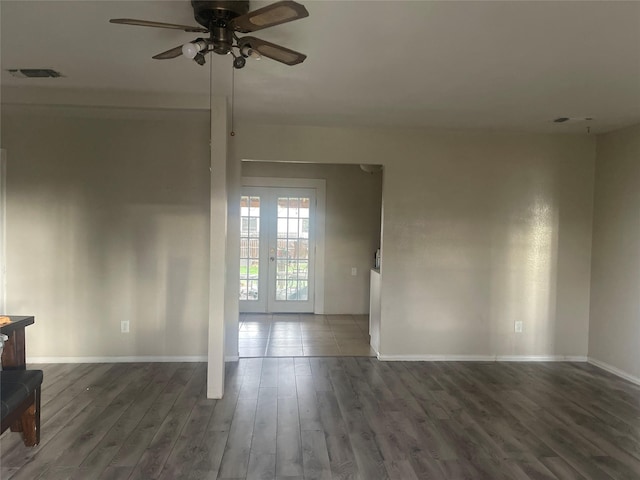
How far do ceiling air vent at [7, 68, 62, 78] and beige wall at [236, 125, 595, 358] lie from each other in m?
2.67

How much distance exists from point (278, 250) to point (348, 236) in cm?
111

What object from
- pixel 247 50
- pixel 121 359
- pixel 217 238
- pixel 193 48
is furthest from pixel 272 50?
pixel 121 359

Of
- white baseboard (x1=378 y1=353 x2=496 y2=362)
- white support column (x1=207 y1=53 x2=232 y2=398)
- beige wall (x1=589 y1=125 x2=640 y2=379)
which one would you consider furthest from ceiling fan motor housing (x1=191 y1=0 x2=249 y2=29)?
beige wall (x1=589 y1=125 x2=640 y2=379)

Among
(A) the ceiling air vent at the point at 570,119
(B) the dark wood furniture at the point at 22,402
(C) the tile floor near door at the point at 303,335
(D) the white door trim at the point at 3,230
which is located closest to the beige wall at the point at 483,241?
(A) the ceiling air vent at the point at 570,119

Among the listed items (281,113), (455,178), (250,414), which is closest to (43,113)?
(281,113)

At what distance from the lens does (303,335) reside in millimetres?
5301

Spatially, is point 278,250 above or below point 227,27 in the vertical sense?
below

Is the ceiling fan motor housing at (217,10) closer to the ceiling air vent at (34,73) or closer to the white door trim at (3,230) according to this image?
the ceiling air vent at (34,73)

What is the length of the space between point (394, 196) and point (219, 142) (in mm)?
1922

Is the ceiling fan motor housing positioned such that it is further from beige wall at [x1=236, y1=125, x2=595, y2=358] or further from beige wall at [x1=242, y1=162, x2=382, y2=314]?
beige wall at [x1=242, y1=162, x2=382, y2=314]

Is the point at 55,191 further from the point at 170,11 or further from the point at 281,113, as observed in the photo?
the point at 170,11

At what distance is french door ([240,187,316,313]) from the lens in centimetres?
657

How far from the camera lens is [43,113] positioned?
3.96m

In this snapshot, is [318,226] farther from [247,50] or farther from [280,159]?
[247,50]
